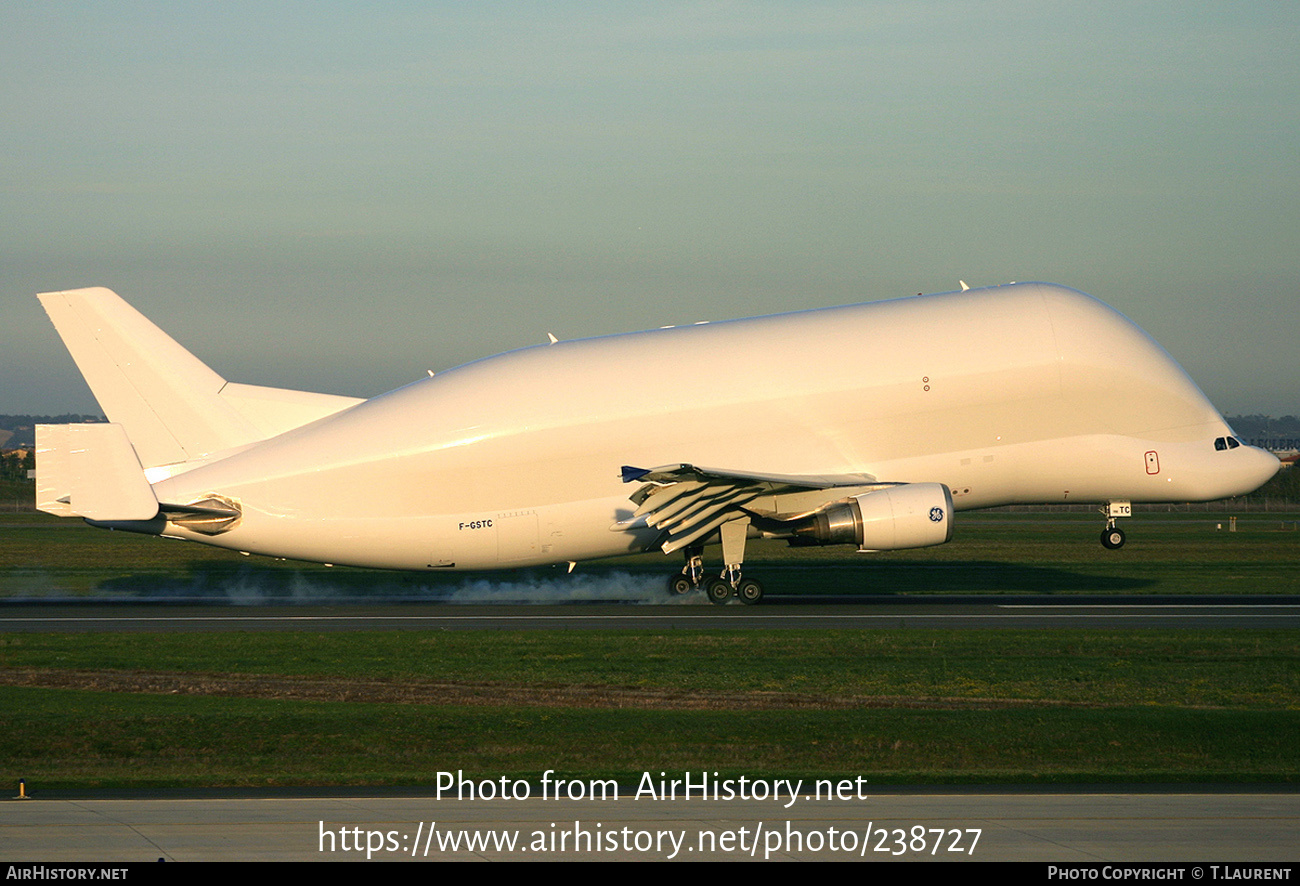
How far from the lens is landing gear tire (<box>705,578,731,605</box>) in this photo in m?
35.4

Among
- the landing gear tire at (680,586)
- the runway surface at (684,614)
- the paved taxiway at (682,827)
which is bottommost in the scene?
the paved taxiway at (682,827)

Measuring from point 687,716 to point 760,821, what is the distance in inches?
277

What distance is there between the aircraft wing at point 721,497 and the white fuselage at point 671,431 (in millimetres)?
581

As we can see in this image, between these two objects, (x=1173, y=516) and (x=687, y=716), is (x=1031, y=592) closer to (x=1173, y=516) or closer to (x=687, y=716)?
(x=687, y=716)

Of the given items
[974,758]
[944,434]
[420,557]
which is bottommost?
[974,758]

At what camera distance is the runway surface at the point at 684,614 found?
3067 cm

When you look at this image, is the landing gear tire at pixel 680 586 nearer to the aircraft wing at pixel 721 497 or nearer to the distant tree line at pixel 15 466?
the aircraft wing at pixel 721 497

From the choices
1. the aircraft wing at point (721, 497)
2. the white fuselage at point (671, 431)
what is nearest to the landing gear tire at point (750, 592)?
the aircraft wing at point (721, 497)

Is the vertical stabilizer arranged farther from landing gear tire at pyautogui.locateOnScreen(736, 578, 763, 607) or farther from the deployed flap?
landing gear tire at pyautogui.locateOnScreen(736, 578, 763, 607)

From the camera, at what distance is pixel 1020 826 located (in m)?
12.3

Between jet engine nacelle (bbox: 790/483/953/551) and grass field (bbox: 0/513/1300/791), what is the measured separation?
15.8 feet

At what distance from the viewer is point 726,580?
35.7m

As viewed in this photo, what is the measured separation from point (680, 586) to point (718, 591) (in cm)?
156
